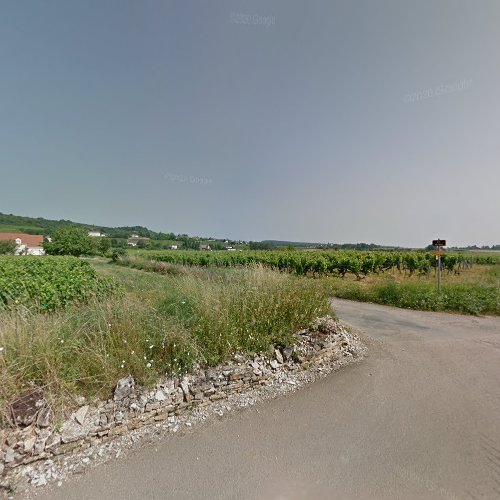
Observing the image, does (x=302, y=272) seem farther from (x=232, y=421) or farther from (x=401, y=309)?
(x=232, y=421)

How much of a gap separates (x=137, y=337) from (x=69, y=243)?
5197 centimetres

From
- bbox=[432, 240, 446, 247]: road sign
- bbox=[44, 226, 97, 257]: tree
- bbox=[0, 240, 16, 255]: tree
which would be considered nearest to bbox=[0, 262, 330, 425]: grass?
bbox=[432, 240, 446, 247]: road sign

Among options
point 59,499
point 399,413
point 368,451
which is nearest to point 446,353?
point 399,413

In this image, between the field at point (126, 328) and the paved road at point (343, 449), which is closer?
the paved road at point (343, 449)

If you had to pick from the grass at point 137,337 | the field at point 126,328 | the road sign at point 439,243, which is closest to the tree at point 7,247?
the field at point 126,328

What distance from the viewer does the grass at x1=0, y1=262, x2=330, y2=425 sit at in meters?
2.82

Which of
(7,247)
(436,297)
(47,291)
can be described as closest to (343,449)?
(47,291)

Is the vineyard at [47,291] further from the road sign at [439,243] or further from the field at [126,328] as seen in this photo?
the road sign at [439,243]

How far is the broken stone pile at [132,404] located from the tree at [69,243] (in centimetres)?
5212

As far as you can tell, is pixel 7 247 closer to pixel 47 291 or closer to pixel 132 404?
pixel 47 291

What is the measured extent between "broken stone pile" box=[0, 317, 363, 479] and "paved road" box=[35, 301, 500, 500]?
341 mm

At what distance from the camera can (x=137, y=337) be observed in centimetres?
354

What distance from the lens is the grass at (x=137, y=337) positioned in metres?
2.82

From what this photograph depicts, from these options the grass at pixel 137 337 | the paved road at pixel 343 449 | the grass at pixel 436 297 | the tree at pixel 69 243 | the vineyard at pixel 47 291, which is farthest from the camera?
the tree at pixel 69 243
